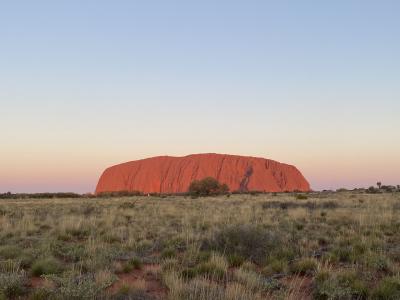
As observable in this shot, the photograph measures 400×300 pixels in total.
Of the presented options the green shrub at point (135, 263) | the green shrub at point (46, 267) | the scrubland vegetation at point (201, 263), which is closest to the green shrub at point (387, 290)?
the scrubland vegetation at point (201, 263)

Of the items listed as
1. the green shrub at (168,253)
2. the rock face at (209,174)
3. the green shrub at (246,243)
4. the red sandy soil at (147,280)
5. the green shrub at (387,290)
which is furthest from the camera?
the rock face at (209,174)

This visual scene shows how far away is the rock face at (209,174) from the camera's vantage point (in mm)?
121438

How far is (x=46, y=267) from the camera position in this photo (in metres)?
8.20

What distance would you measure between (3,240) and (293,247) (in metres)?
7.86

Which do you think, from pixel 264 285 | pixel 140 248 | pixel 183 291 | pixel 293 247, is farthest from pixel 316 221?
pixel 183 291

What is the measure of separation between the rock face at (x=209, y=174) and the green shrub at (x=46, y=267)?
11000cm

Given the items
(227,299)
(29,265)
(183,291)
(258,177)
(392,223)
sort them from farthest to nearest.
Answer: (258,177) < (392,223) < (29,265) < (183,291) < (227,299)

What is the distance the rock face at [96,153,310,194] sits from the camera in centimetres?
12144

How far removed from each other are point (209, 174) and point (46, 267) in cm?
11647

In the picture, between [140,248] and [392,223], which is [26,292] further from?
[392,223]

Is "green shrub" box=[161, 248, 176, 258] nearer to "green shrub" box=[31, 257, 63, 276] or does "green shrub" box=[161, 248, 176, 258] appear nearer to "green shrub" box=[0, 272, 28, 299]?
"green shrub" box=[31, 257, 63, 276]

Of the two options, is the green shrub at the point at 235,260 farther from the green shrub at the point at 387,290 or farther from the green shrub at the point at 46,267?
the green shrub at the point at 46,267

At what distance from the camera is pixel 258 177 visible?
121938 mm

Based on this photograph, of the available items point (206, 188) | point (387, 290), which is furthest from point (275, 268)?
point (206, 188)
